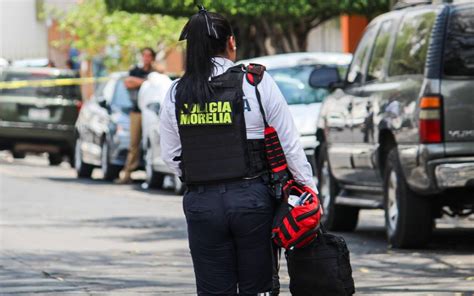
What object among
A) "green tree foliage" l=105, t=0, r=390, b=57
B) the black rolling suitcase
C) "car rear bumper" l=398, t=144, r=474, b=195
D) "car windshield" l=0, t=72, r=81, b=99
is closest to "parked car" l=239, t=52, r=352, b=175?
"green tree foliage" l=105, t=0, r=390, b=57

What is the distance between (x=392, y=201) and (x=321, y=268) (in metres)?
6.65

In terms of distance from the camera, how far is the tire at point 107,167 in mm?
23781

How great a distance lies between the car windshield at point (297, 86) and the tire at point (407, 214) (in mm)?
5235

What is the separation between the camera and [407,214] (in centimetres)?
1227

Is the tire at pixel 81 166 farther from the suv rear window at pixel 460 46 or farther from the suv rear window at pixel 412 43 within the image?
the suv rear window at pixel 460 46

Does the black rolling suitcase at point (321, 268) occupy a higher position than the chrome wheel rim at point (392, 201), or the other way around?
the black rolling suitcase at point (321, 268)

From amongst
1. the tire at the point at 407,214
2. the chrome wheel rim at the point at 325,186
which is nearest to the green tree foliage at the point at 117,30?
the chrome wheel rim at the point at 325,186

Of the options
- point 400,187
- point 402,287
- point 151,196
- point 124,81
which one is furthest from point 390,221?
point 124,81

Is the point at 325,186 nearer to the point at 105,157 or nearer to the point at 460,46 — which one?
the point at 460,46

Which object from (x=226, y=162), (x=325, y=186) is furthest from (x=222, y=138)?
(x=325, y=186)

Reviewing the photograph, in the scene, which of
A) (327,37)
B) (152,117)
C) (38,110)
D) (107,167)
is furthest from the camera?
(327,37)

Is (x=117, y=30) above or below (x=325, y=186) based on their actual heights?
below

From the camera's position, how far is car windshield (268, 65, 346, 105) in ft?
58.5

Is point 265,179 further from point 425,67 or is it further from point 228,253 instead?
point 425,67
